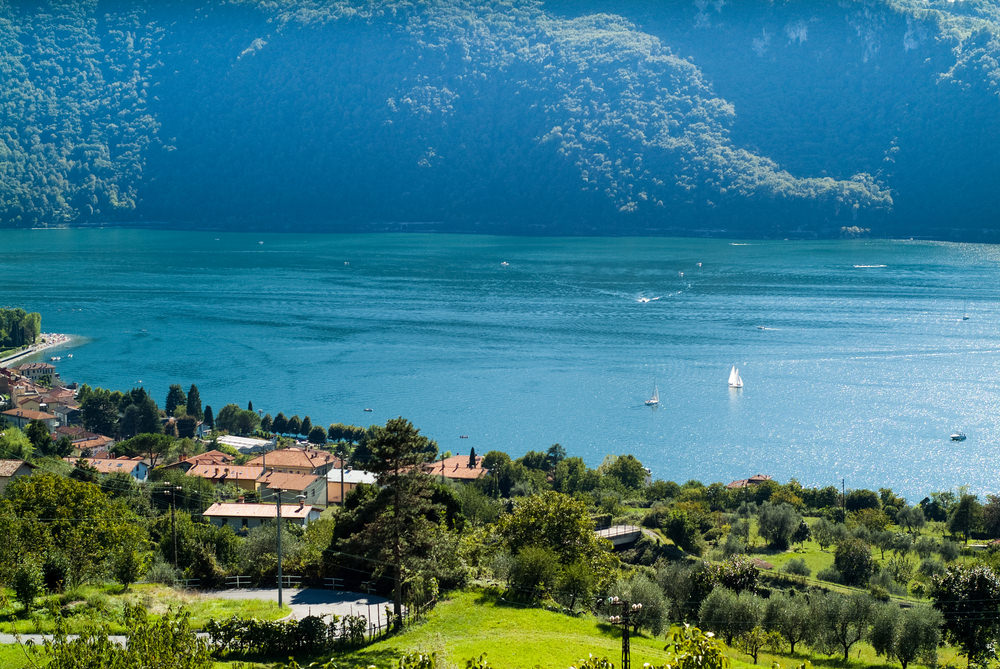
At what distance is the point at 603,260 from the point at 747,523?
95.0 m

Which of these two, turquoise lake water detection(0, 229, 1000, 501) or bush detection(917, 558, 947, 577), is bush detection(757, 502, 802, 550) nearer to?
bush detection(917, 558, 947, 577)

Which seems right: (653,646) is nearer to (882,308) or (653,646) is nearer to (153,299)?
(882,308)

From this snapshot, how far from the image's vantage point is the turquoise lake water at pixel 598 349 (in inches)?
1919

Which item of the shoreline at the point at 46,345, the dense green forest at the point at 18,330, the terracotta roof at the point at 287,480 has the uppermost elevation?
the dense green forest at the point at 18,330

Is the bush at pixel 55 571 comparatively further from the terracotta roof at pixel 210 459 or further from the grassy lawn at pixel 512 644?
the terracotta roof at pixel 210 459

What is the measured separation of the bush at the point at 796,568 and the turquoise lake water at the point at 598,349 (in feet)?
53.0

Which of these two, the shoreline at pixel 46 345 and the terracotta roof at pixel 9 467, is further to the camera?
the shoreline at pixel 46 345

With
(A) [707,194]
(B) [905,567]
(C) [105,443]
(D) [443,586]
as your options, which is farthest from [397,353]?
(A) [707,194]

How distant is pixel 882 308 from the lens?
8538cm

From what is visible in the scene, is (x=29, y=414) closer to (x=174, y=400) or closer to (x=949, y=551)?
(x=174, y=400)

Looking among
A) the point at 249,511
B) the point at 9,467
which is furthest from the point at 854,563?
the point at 9,467

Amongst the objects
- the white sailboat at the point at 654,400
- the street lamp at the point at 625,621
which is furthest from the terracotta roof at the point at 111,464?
the white sailboat at the point at 654,400

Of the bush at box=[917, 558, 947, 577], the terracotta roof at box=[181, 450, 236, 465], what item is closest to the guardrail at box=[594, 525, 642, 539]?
the bush at box=[917, 558, 947, 577]

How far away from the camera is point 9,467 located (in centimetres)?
2978
